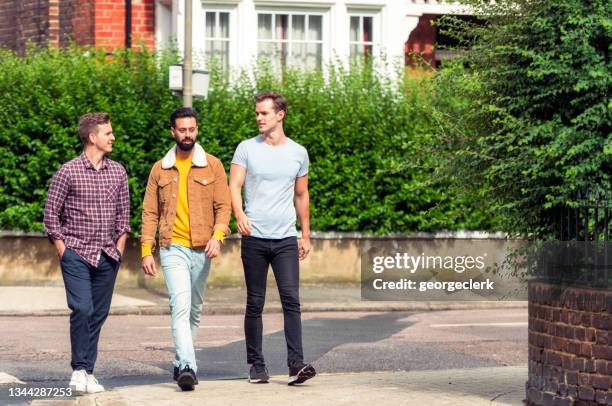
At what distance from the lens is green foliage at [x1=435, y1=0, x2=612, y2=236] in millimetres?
8344

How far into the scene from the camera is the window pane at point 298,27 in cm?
2338

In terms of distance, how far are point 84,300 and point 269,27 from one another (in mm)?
14256

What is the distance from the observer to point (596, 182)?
8359 millimetres

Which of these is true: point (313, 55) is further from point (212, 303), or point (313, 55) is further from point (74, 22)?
point (212, 303)

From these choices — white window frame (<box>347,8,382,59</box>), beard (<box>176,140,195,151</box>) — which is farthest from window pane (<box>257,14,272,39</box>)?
beard (<box>176,140,195,151</box>)

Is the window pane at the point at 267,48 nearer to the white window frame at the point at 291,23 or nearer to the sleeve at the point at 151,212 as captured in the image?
the white window frame at the point at 291,23

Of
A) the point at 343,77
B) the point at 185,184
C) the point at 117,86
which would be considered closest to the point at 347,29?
the point at 343,77

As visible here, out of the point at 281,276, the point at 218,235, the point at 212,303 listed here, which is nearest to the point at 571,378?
the point at 281,276

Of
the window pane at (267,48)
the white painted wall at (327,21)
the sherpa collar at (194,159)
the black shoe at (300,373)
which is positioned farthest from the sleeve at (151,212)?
the window pane at (267,48)

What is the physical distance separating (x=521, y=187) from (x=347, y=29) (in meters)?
14.9

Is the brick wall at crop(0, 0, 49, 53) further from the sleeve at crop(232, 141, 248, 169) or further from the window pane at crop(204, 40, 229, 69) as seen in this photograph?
the sleeve at crop(232, 141, 248, 169)

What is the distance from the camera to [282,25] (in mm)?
23312

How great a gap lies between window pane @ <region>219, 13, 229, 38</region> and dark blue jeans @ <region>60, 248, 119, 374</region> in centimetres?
1366

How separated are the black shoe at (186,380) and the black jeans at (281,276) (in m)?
A: 0.68
